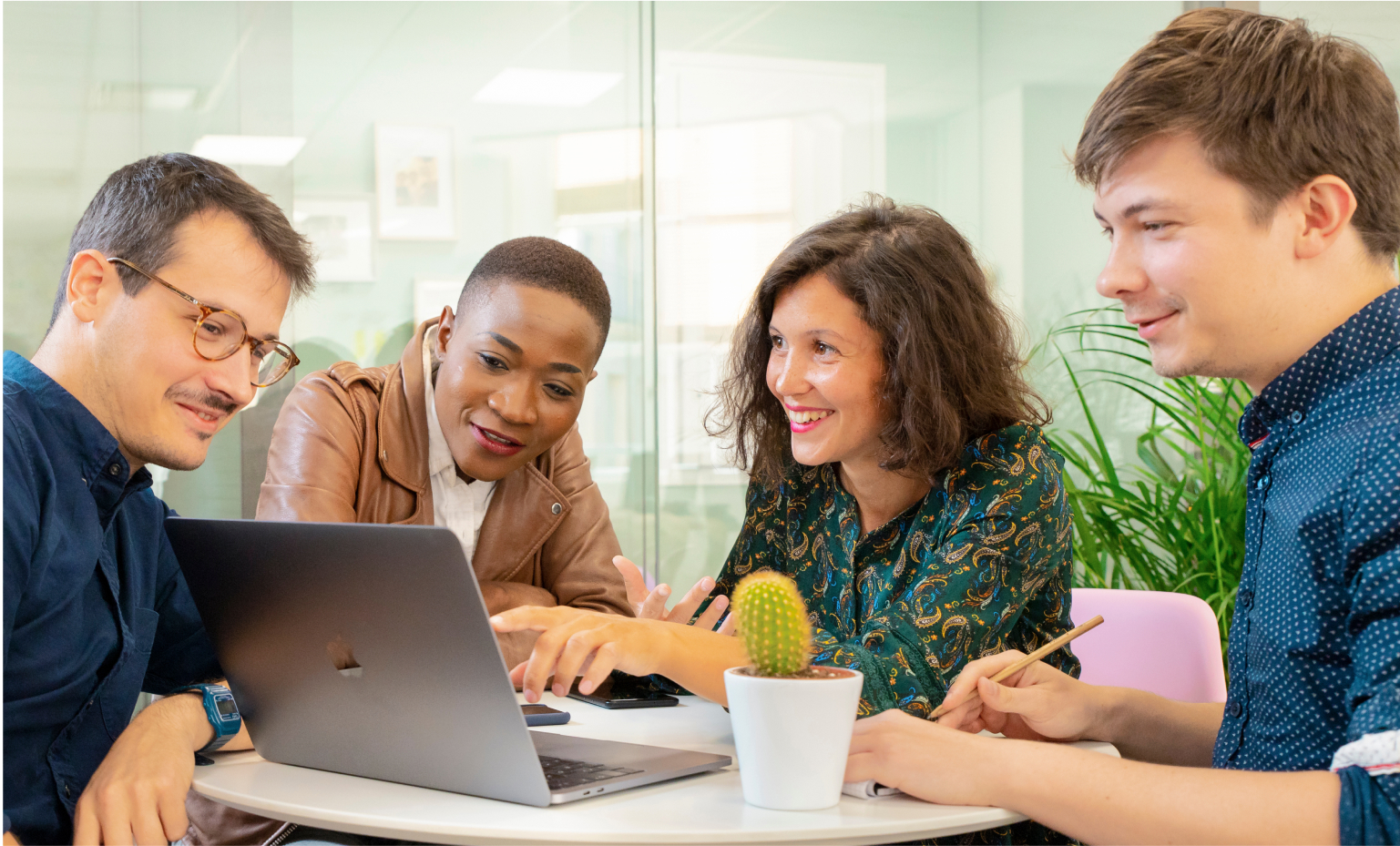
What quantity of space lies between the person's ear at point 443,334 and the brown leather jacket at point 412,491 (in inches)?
1.4

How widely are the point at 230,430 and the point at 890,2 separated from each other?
2.51 m

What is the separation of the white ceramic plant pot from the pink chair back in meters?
0.95

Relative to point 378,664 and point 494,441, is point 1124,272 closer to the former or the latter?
point 378,664

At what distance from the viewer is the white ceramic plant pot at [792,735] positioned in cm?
99

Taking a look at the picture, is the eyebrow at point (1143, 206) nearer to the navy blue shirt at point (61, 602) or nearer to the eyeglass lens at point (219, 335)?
the eyeglass lens at point (219, 335)

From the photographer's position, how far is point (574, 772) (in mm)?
1117

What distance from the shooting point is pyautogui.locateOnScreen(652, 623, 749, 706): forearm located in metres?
1.28

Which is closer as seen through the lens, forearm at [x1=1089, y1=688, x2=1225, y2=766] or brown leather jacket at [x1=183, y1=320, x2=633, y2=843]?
forearm at [x1=1089, y1=688, x2=1225, y2=766]

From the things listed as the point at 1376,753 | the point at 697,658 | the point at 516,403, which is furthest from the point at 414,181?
the point at 1376,753

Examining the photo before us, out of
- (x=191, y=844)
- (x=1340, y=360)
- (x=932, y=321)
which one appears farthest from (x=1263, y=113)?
(x=191, y=844)

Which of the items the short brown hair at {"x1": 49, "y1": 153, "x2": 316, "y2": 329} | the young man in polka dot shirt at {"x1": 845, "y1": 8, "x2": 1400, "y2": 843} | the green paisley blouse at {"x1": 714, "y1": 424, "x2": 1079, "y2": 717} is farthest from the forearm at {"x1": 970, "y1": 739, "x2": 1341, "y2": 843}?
the short brown hair at {"x1": 49, "y1": 153, "x2": 316, "y2": 329}

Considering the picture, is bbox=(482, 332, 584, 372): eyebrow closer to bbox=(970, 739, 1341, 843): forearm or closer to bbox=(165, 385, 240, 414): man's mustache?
bbox=(165, 385, 240, 414): man's mustache

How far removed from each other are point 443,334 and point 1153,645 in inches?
56.3

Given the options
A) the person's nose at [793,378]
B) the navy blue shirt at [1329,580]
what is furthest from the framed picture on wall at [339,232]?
the navy blue shirt at [1329,580]
